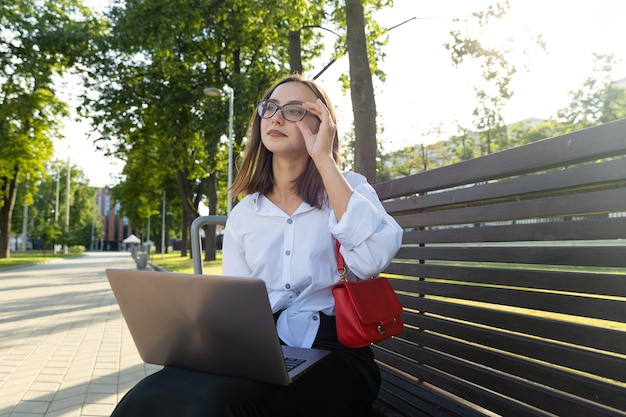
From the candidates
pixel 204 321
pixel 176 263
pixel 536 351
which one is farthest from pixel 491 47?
pixel 176 263

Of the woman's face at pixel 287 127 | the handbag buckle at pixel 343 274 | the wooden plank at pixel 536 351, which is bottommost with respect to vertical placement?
the wooden plank at pixel 536 351

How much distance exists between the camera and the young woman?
1.48 m

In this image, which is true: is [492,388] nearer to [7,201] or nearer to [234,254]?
[234,254]

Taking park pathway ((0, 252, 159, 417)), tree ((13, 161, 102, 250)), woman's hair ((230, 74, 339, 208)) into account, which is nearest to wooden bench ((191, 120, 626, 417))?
woman's hair ((230, 74, 339, 208))

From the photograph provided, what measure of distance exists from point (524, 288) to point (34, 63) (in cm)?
1935

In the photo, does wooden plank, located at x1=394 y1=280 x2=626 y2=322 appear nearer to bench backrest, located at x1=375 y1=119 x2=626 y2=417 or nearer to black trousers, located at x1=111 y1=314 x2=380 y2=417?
bench backrest, located at x1=375 y1=119 x2=626 y2=417

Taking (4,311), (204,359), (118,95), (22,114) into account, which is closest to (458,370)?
(204,359)

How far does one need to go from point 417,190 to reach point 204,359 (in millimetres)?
1615

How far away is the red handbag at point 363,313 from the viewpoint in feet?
5.98

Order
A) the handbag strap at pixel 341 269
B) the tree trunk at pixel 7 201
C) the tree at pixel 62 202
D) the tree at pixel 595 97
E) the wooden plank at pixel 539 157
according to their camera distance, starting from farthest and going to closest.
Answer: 1. the tree at pixel 62 202
2. the tree trunk at pixel 7 201
3. the tree at pixel 595 97
4. the handbag strap at pixel 341 269
5. the wooden plank at pixel 539 157

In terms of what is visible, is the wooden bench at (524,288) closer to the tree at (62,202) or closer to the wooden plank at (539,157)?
the wooden plank at (539,157)

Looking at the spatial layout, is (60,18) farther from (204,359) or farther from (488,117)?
(204,359)

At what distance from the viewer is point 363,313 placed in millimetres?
1833

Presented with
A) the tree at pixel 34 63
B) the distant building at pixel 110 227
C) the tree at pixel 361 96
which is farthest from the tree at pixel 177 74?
the distant building at pixel 110 227
